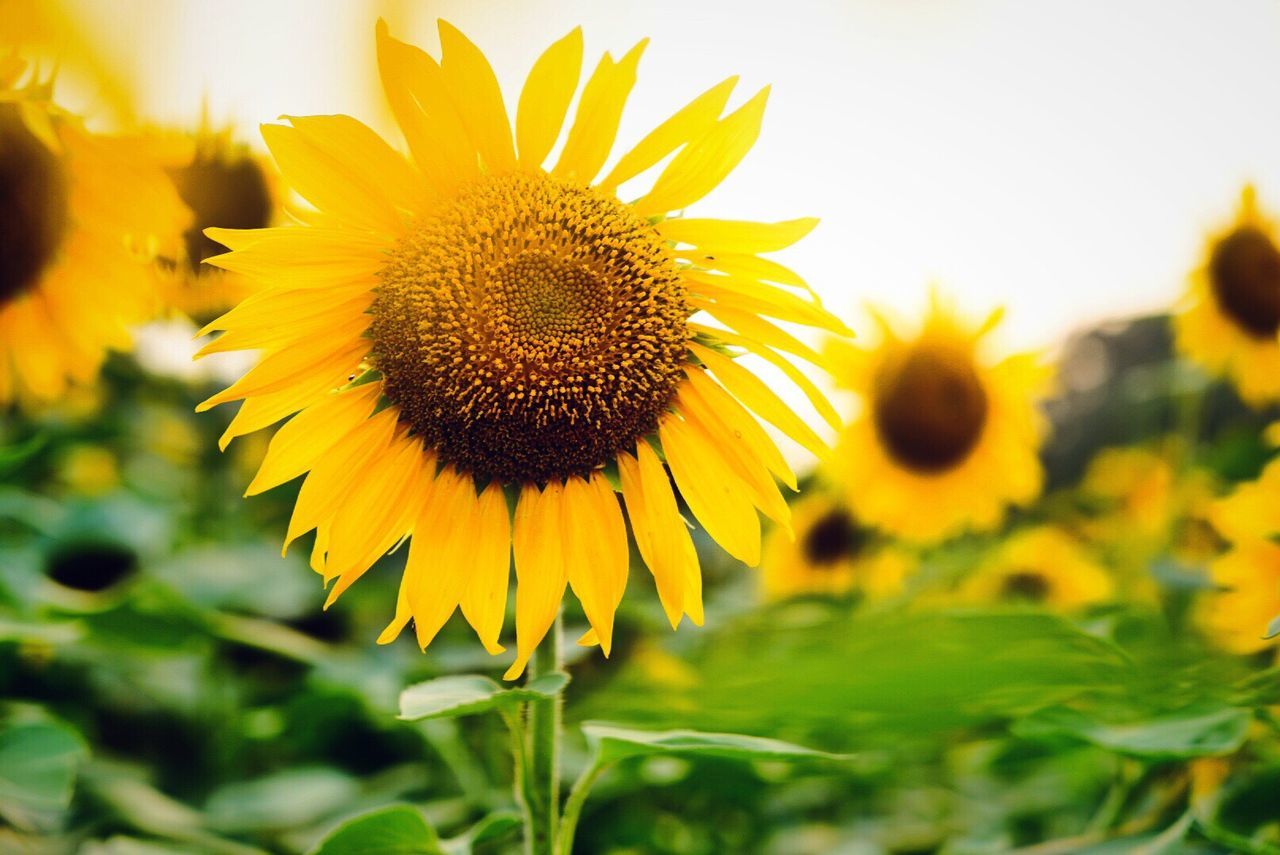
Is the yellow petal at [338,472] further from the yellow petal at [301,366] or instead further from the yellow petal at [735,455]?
the yellow petal at [735,455]

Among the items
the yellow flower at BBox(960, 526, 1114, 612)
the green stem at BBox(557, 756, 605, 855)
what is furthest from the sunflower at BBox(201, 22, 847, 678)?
the yellow flower at BBox(960, 526, 1114, 612)

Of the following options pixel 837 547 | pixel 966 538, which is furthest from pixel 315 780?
pixel 966 538

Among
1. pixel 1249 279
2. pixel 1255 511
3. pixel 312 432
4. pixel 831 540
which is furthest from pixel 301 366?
pixel 1249 279

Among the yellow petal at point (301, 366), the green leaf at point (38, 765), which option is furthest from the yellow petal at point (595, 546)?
the green leaf at point (38, 765)

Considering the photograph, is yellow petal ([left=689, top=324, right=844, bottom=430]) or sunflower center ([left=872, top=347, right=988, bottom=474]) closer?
yellow petal ([left=689, top=324, right=844, bottom=430])

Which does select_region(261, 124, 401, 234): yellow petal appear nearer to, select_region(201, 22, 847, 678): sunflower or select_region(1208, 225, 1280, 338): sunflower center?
select_region(201, 22, 847, 678): sunflower
